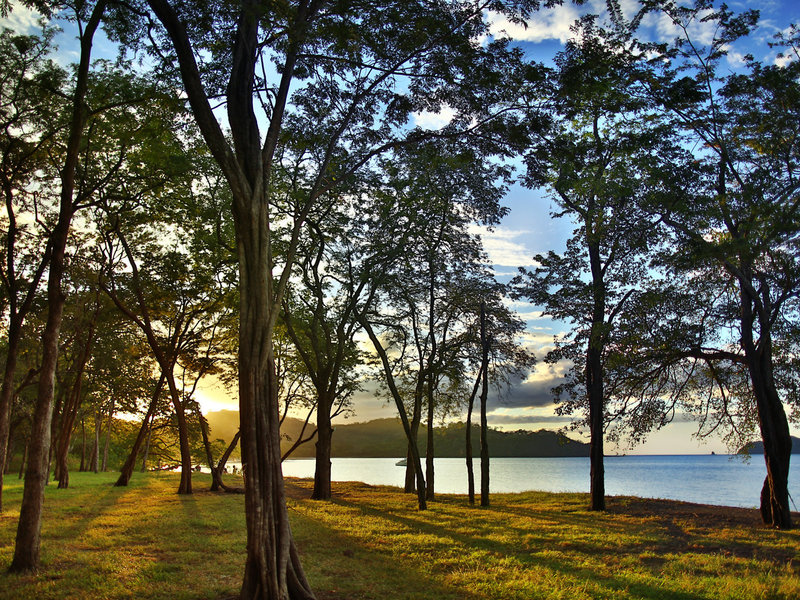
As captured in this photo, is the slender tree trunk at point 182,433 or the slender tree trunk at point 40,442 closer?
the slender tree trunk at point 40,442

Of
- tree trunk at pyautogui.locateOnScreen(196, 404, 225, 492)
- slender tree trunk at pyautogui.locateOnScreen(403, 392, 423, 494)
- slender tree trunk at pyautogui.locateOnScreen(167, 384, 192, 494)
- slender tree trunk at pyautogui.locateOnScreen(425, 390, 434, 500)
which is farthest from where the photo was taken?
slender tree trunk at pyautogui.locateOnScreen(425, 390, 434, 500)

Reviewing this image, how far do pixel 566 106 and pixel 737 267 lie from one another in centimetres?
916

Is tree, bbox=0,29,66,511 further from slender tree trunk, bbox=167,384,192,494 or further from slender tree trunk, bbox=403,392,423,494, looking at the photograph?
slender tree trunk, bbox=403,392,423,494

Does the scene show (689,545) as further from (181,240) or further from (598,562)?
(181,240)

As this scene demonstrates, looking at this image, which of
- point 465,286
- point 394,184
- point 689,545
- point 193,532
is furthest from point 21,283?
point 689,545

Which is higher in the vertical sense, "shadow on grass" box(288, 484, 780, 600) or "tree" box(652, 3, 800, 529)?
"tree" box(652, 3, 800, 529)

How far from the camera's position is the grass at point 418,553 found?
7285 millimetres

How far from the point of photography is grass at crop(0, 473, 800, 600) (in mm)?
7285

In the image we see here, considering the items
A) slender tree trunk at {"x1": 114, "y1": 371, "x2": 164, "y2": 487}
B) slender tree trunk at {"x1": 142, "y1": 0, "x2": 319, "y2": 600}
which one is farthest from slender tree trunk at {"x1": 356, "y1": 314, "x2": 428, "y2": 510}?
slender tree trunk at {"x1": 142, "y1": 0, "x2": 319, "y2": 600}

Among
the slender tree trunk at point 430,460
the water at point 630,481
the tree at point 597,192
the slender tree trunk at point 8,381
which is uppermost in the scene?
the tree at point 597,192

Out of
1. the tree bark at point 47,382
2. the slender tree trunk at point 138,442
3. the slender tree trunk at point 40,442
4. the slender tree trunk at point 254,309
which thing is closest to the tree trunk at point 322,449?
the slender tree trunk at point 138,442

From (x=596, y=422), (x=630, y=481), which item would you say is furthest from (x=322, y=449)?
(x=630, y=481)

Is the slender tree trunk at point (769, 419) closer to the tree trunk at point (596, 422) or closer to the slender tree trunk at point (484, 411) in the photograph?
the tree trunk at point (596, 422)

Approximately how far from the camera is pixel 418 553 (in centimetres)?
986
